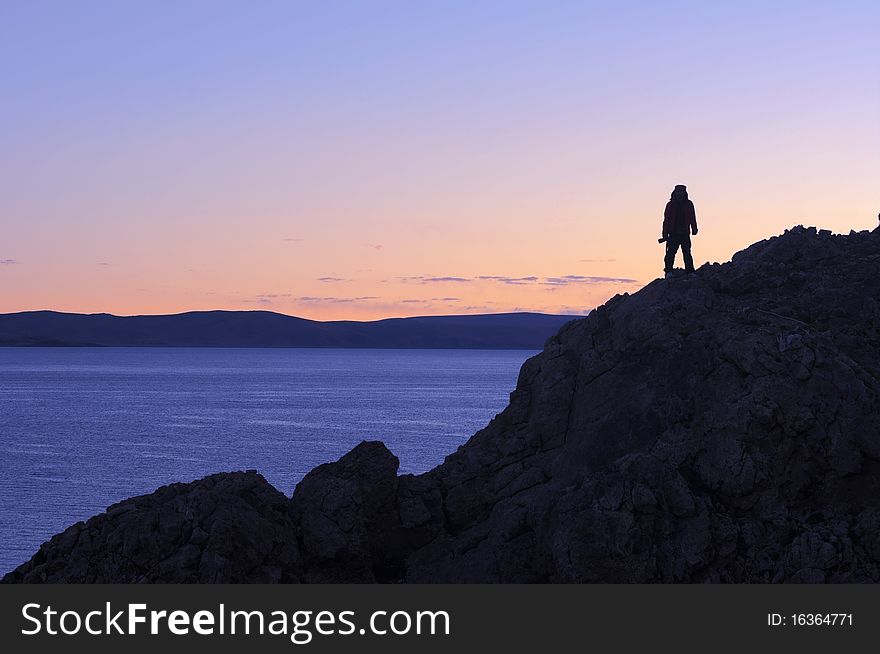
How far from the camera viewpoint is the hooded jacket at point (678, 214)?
32125mm

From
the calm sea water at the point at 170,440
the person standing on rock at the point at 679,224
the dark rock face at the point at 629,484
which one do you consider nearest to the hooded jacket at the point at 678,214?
Answer: the person standing on rock at the point at 679,224

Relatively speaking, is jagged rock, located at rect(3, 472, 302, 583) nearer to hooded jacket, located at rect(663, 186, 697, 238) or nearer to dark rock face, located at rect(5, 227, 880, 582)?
dark rock face, located at rect(5, 227, 880, 582)

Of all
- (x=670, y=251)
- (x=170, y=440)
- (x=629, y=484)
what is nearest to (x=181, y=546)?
(x=629, y=484)

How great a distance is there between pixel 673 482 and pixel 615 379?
442 centimetres

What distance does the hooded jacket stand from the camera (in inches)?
1265

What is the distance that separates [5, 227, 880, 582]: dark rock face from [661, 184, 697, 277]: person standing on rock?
174cm

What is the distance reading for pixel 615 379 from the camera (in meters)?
28.5

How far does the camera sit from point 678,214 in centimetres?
3212

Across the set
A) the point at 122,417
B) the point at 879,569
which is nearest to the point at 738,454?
the point at 879,569

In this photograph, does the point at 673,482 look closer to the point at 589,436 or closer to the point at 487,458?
the point at 589,436

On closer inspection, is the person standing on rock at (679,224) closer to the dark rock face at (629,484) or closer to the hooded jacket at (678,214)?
the hooded jacket at (678,214)

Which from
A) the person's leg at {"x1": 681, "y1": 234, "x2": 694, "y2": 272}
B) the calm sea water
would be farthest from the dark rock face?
the calm sea water

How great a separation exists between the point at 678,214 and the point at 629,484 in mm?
10489

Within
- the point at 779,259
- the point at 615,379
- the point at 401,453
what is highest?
the point at 779,259
